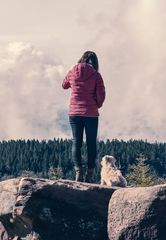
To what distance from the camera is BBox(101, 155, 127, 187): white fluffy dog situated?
1733 cm

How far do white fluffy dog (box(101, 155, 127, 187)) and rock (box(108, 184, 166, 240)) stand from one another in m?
2.48

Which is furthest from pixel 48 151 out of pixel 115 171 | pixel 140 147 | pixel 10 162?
pixel 115 171

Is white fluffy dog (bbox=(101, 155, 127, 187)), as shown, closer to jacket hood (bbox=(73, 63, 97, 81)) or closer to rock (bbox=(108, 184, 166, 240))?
rock (bbox=(108, 184, 166, 240))

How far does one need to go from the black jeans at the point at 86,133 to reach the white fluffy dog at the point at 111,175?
39.7 inches

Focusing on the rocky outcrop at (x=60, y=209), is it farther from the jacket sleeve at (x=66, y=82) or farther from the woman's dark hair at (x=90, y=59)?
the woman's dark hair at (x=90, y=59)

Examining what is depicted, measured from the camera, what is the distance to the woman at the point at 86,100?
16.2 m

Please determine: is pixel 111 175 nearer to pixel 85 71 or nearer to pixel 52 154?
pixel 85 71

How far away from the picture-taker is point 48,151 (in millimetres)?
130625

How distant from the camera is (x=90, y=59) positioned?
16.3 metres

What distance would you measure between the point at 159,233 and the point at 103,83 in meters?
3.87

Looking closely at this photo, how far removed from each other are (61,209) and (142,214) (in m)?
1.90

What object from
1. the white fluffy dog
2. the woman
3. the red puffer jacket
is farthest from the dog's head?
the red puffer jacket

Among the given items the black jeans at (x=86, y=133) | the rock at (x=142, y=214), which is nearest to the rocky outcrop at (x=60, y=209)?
the rock at (x=142, y=214)

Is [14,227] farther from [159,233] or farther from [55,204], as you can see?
[159,233]
